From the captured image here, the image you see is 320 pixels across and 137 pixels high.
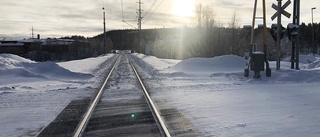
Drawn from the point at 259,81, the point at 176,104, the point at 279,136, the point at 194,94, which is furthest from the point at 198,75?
the point at 279,136

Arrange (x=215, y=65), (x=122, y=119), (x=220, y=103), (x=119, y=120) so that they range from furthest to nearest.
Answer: (x=215, y=65)
(x=220, y=103)
(x=122, y=119)
(x=119, y=120)

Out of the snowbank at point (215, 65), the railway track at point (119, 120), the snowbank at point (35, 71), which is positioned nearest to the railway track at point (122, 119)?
the railway track at point (119, 120)

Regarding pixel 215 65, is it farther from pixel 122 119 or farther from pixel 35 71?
pixel 122 119

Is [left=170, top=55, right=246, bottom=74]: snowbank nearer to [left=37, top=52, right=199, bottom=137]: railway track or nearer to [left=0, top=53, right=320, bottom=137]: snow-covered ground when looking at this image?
[left=0, top=53, right=320, bottom=137]: snow-covered ground

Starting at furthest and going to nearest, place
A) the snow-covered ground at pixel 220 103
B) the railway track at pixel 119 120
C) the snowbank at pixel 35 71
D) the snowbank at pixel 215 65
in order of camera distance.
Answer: the snowbank at pixel 215 65
the snowbank at pixel 35 71
the snow-covered ground at pixel 220 103
the railway track at pixel 119 120

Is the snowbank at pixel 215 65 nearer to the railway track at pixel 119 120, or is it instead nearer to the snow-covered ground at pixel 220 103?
the snow-covered ground at pixel 220 103

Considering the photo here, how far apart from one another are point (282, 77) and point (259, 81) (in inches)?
45.4

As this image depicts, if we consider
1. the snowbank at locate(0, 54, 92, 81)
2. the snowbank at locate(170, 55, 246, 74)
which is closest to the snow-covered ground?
the snowbank at locate(0, 54, 92, 81)

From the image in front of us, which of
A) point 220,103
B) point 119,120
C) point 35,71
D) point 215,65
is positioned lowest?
point 119,120

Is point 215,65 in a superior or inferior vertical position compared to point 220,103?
superior

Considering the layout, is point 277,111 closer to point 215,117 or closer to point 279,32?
point 215,117

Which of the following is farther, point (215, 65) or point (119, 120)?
point (215, 65)

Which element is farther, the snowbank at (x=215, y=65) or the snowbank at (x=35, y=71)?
the snowbank at (x=215, y=65)

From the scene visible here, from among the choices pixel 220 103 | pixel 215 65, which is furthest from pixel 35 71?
pixel 220 103
